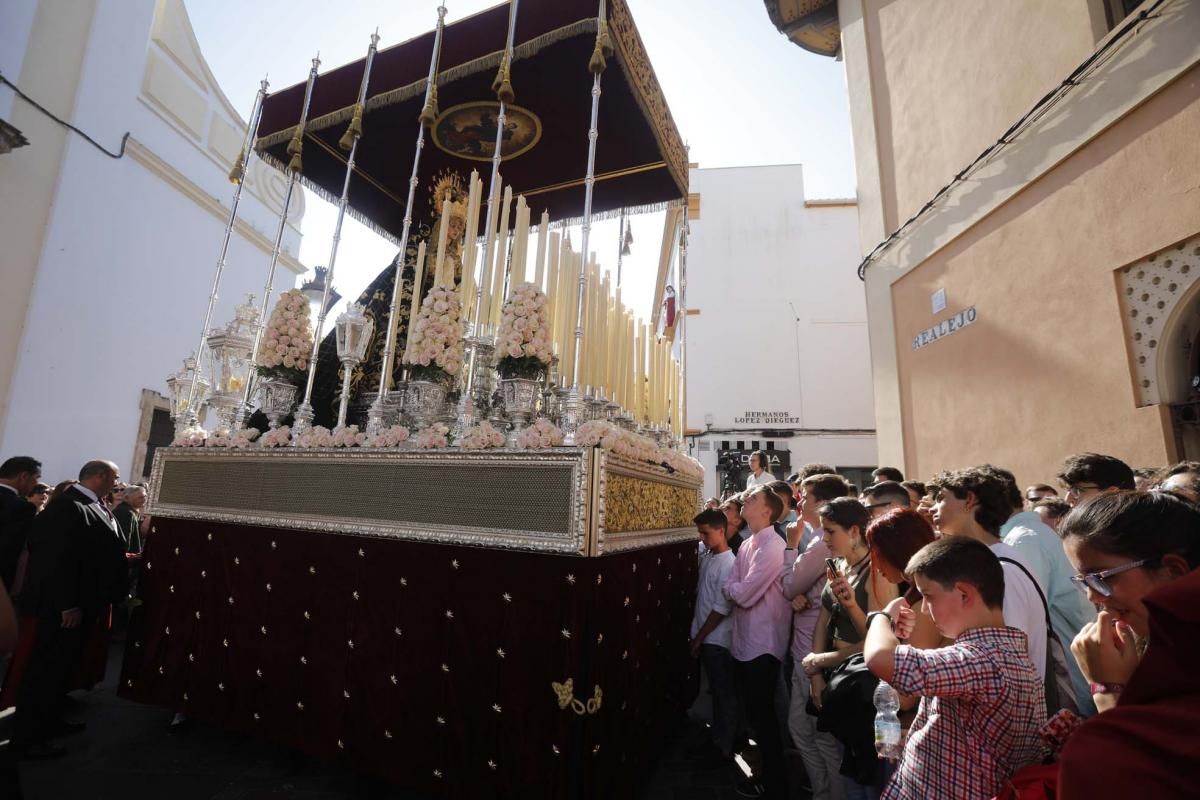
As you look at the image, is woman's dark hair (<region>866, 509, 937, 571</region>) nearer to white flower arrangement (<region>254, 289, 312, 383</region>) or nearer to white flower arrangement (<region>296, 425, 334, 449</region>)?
white flower arrangement (<region>296, 425, 334, 449</region>)

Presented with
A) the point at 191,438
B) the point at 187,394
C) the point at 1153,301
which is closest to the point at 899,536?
the point at 1153,301

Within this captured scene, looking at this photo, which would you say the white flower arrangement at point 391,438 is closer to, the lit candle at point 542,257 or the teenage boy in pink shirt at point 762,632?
the lit candle at point 542,257

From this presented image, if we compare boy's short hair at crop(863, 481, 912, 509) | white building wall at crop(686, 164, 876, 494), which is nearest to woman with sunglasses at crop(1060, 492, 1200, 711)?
boy's short hair at crop(863, 481, 912, 509)

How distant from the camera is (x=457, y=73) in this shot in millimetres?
3812

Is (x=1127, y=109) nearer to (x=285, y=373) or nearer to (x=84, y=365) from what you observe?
(x=285, y=373)

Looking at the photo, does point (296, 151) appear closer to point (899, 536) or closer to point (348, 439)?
point (348, 439)

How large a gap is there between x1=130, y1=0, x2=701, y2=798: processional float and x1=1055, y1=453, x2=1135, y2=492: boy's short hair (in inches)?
76.7

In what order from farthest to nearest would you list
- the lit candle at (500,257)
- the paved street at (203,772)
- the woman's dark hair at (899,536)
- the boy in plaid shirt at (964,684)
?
the lit candle at (500,257)
the paved street at (203,772)
the woman's dark hair at (899,536)
the boy in plaid shirt at (964,684)

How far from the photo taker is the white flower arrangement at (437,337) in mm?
3105

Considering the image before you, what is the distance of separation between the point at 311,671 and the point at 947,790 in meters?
2.80

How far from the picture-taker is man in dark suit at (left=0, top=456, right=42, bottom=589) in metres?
3.96

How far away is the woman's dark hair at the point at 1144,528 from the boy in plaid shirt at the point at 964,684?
0.34m

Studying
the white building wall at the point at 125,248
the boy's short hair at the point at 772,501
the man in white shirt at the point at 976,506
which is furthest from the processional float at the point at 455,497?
the white building wall at the point at 125,248

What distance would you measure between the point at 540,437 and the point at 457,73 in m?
2.85
